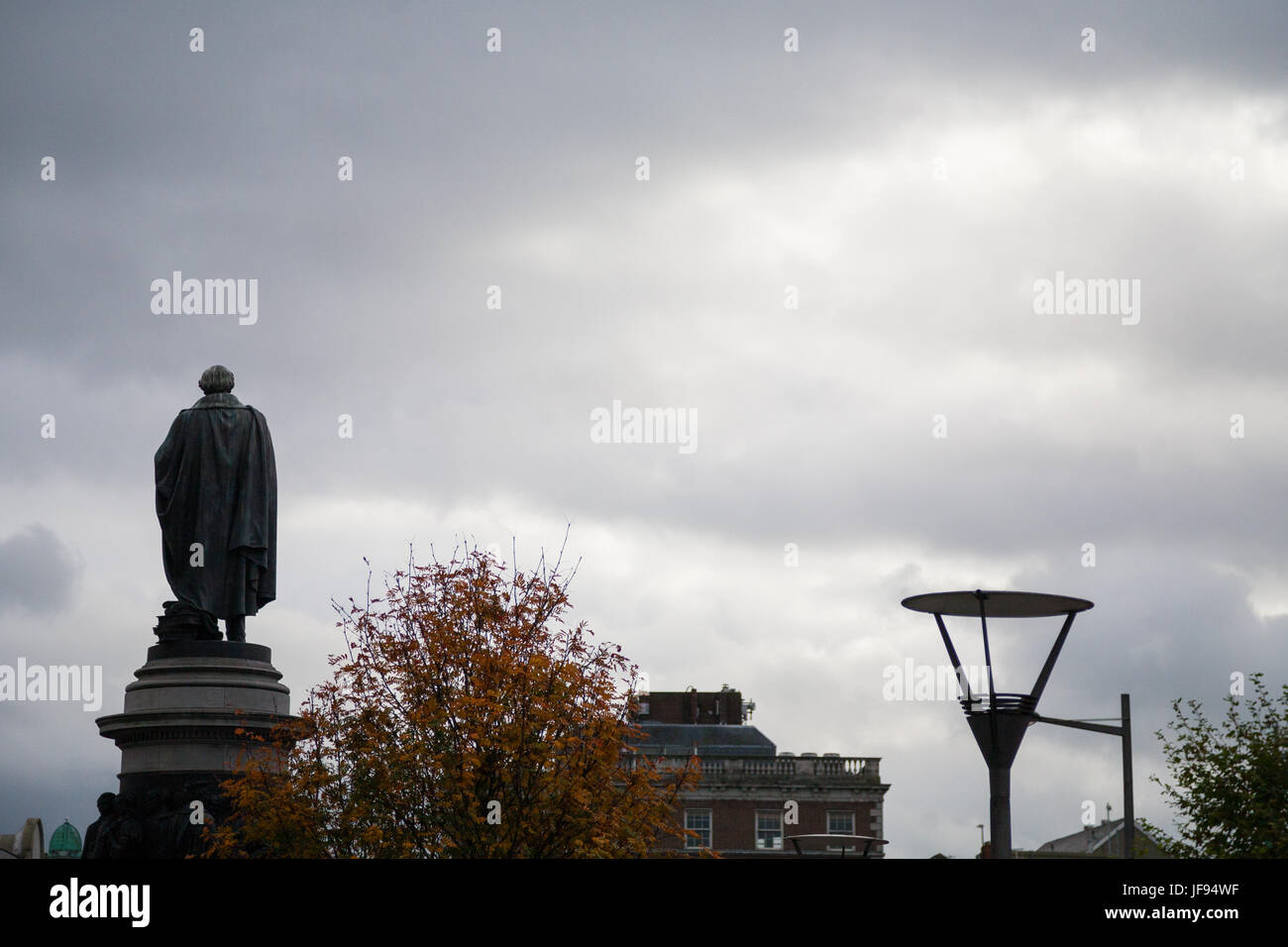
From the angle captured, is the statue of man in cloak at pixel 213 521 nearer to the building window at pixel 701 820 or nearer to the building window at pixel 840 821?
the building window at pixel 701 820

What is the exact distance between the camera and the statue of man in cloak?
1013 inches

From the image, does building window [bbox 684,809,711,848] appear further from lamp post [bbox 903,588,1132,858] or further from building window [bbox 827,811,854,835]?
lamp post [bbox 903,588,1132,858]

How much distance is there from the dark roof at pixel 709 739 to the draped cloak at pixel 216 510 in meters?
54.5

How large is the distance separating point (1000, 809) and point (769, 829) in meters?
64.5

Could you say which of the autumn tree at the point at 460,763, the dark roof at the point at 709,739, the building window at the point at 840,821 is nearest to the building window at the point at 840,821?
the building window at the point at 840,821

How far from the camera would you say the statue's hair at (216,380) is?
2655cm

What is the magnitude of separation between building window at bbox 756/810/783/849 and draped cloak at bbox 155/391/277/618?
5388 centimetres

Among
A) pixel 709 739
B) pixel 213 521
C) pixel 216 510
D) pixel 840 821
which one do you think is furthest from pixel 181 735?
pixel 709 739

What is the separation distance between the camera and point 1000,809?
46.6 feet

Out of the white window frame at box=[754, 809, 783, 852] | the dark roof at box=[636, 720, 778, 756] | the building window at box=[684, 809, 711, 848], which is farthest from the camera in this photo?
the dark roof at box=[636, 720, 778, 756]

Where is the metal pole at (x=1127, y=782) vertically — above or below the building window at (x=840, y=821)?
above

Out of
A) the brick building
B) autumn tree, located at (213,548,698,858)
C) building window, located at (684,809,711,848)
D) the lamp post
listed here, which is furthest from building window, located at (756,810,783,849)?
the lamp post

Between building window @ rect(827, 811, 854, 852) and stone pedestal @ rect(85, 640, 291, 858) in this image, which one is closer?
stone pedestal @ rect(85, 640, 291, 858)
